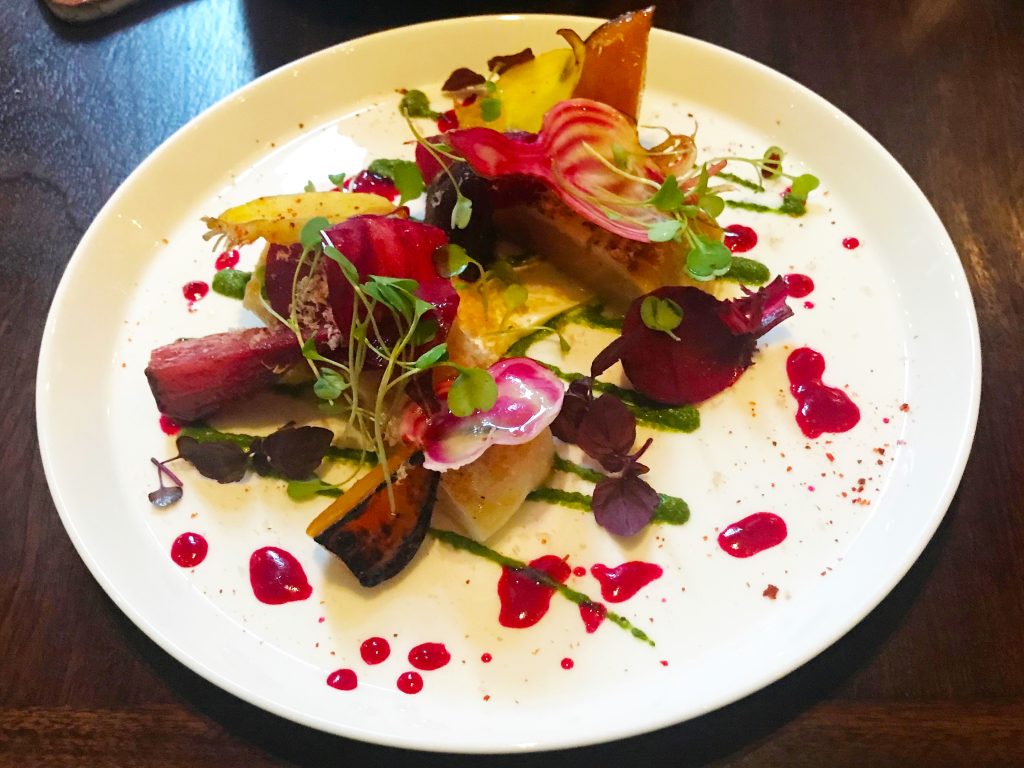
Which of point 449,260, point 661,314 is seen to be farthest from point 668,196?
point 449,260

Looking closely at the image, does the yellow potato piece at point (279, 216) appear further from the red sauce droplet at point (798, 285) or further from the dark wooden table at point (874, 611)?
the red sauce droplet at point (798, 285)

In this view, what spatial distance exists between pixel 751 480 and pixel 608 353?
1.15ft

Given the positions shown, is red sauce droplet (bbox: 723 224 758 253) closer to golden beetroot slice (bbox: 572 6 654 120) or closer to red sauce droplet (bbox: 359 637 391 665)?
golden beetroot slice (bbox: 572 6 654 120)

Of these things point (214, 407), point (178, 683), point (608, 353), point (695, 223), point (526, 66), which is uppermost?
point (526, 66)

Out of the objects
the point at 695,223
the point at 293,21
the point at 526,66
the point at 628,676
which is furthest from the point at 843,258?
the point at 293,21

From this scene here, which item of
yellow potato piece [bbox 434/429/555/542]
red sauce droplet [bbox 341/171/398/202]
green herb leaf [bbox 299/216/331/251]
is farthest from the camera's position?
red sauce droplet [bbox 341/171/398/202]

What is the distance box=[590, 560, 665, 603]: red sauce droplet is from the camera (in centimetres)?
133

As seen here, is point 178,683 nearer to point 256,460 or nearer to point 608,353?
point 256,460

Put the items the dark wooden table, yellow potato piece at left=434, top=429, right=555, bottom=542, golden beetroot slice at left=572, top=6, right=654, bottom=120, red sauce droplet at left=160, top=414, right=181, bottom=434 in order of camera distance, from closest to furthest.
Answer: the dark wooden table → yellow potato piece at left=434, top=429, right=555, bottom=542 → red sauce droplet at left=160, top=414, right=181, bottom=434 → golden beetroot slice at left=572, top=6, right=654, bottom=120

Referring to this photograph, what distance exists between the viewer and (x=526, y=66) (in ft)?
6.04

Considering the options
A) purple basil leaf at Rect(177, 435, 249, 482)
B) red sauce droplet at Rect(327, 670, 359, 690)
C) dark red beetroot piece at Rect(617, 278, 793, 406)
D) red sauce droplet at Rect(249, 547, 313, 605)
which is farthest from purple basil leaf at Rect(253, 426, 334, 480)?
dark red beetroot piece at Rect(617, 278, 793, 406)

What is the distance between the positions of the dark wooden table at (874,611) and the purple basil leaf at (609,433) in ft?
1.46

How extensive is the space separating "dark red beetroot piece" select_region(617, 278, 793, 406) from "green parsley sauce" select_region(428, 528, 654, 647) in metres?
0.41

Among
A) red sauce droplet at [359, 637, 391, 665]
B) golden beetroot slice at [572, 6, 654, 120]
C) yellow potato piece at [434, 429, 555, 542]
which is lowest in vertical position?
red sauce droplet at [359, 637, 391, 665]
